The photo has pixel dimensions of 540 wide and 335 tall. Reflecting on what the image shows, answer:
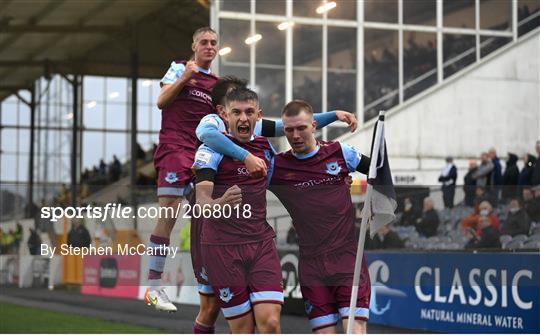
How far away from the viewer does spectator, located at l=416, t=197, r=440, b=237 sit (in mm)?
12195

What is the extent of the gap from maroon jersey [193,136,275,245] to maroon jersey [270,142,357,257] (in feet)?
0.48

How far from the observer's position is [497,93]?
20.4 metres

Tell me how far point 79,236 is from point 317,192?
1827 mm

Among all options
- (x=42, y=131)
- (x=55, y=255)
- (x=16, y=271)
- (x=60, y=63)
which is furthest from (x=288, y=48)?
(x=42, y=131)

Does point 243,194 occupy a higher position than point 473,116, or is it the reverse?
point 473,116

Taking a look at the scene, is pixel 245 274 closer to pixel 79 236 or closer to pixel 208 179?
pixel 208 179

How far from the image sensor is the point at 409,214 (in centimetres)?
1210

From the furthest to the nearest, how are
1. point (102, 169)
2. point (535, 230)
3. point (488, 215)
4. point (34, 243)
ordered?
point (102, 169)
point (488, 215)
point (535, 230)
point (34, 243)

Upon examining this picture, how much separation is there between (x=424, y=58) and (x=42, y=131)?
26475 millimetres

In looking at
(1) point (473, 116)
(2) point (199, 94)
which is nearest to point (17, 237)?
(2) point (199, 94)

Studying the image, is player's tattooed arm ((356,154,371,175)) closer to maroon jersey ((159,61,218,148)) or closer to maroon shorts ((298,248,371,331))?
maroon shorts ((298,248,371,331))

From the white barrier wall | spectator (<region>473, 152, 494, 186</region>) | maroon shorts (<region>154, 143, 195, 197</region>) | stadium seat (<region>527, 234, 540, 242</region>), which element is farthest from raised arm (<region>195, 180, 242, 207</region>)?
the white barrier wall

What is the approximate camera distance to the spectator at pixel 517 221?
11.1m
